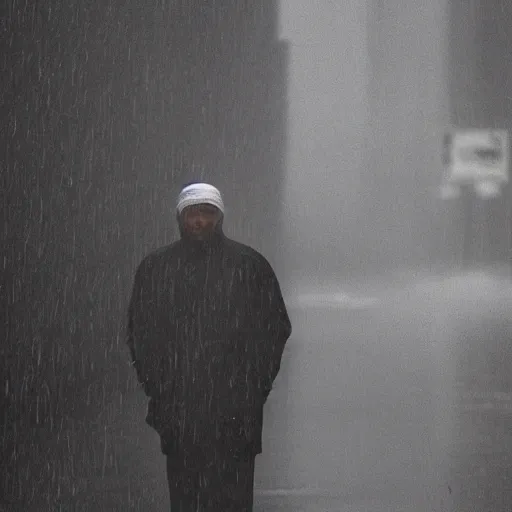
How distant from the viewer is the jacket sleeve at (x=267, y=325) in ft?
14.5

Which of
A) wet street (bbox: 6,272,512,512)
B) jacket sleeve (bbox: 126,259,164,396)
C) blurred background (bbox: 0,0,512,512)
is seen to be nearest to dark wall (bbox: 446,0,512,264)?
blurred background (bbox: 0,0,512,512)

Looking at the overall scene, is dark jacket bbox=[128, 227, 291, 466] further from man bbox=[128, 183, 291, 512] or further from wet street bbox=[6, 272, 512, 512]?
wet street bbox=[6, 272, 512, 512]

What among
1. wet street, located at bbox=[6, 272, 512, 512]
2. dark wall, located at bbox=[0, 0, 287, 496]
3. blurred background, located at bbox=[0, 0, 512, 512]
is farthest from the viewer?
dark wall, located at bbox=[0, 0, 287, 496]

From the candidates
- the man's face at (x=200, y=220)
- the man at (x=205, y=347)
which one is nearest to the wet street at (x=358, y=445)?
the man at (x=205, y=347)

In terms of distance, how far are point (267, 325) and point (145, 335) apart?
16.3 inches

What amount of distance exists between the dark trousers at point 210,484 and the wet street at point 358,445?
4.63 feet

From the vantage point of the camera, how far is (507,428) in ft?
28.4

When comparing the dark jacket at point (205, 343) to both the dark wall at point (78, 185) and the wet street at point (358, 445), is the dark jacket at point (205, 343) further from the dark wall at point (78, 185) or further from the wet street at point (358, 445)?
the dark wall at point (78, 185)

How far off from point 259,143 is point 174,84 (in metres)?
10.2

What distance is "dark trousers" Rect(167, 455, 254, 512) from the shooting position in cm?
443

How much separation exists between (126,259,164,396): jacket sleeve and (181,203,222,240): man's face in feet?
0.65

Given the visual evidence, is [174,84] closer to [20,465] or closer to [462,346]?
[462,346]

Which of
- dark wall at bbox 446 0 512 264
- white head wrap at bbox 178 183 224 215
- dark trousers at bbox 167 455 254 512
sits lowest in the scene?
dark trousers at bbox 167 455 254 512

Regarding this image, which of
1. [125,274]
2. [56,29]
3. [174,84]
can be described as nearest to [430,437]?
[125,274]
